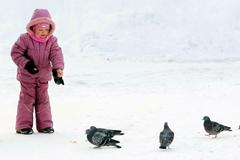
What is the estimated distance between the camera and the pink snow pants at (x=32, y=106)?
740 cm

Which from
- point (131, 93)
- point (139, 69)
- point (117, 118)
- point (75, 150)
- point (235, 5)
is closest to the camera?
point (75, 150)

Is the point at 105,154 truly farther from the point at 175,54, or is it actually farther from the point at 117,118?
the point at 175,54

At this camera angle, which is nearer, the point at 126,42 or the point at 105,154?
the point at 105,154

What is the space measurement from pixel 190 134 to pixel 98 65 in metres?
7.83

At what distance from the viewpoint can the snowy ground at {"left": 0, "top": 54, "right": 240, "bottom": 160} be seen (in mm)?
6309

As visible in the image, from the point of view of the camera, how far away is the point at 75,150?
6.40 meters

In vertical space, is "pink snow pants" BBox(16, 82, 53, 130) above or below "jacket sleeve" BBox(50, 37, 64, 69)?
below

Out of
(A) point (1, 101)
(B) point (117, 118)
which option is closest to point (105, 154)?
(B) point (117, 118)

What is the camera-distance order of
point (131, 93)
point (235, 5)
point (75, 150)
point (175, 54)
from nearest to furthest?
point (75, 150)
point (131, 93)
point (175, 54)
point (235, 5)

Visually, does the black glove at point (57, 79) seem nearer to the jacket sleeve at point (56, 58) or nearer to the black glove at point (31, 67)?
the jacket sleeve at point (56, 58)

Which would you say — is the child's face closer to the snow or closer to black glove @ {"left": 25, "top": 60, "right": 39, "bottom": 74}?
black glove @ {"left": 25, "top": 60, "right": 39, "bottom": 74}

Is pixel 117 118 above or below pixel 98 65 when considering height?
below

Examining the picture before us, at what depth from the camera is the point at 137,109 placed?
9266mm

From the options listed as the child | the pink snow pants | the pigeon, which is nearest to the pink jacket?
the child
